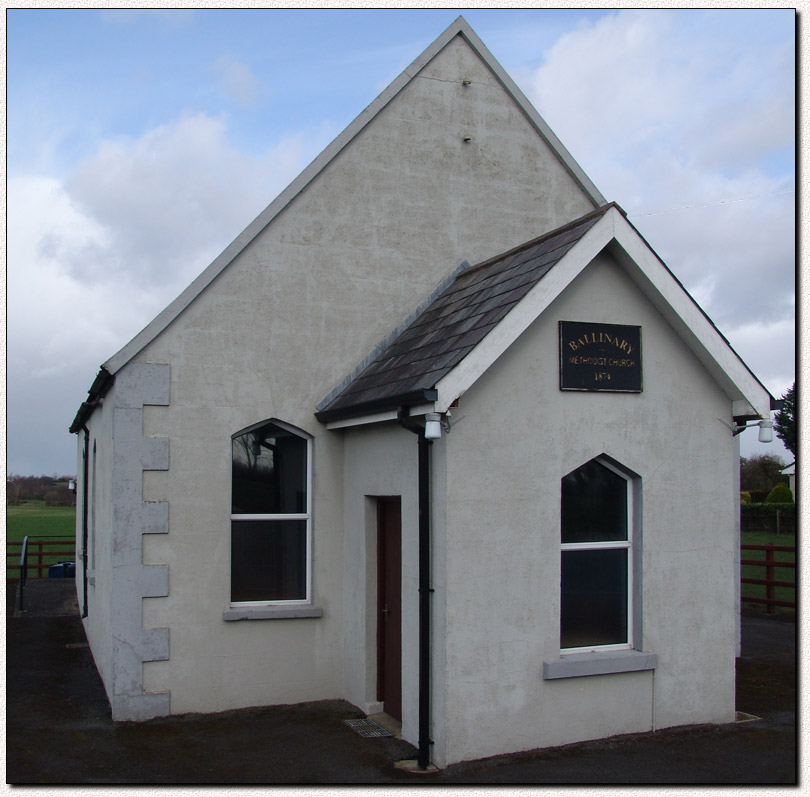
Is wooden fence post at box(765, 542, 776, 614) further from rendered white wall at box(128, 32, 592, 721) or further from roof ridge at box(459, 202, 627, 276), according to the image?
roof ridge at box(459, 202, 627, 276)

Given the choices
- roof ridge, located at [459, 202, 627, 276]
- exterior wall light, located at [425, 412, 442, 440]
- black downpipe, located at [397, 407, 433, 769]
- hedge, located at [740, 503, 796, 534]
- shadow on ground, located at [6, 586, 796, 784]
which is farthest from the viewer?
hedge, located at [740, 503, 796, 534]

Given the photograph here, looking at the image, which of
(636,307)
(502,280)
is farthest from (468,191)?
(636,307)

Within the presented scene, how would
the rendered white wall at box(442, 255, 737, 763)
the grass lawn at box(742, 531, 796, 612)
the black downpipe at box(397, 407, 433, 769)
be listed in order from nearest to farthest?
the black downpipe at box(397, 407, 433, 769)
the rendered white wall at box(442, 255, 737, 763)
the grass lawn at box(742, 531, 796, 612)

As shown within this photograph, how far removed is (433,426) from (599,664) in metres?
2.97

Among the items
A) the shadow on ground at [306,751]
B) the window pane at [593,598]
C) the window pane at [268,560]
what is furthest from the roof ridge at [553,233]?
the shadow on ground at [306,751]

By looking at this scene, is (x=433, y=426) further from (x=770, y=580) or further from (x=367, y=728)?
(x=770, y=580)

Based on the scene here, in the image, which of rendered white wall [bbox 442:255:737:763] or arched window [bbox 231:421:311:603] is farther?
arched window [bbox 231:421:311:603]

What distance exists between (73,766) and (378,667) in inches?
129

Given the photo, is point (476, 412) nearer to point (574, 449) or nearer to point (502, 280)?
point (574, 449)

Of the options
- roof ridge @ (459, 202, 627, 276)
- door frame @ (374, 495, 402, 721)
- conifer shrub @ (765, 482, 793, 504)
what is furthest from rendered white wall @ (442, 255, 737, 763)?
conifer shrub @ (765, 482, 793, 504)

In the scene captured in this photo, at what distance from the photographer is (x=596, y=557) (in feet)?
29.8

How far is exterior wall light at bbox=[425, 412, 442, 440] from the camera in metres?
7.83

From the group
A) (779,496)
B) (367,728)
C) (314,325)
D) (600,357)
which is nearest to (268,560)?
(367,728)

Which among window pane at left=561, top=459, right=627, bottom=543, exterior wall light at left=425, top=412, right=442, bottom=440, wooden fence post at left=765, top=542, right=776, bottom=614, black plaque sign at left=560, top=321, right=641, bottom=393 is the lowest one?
wooden fence post at left=765, top=542, right=776, bottom=614
